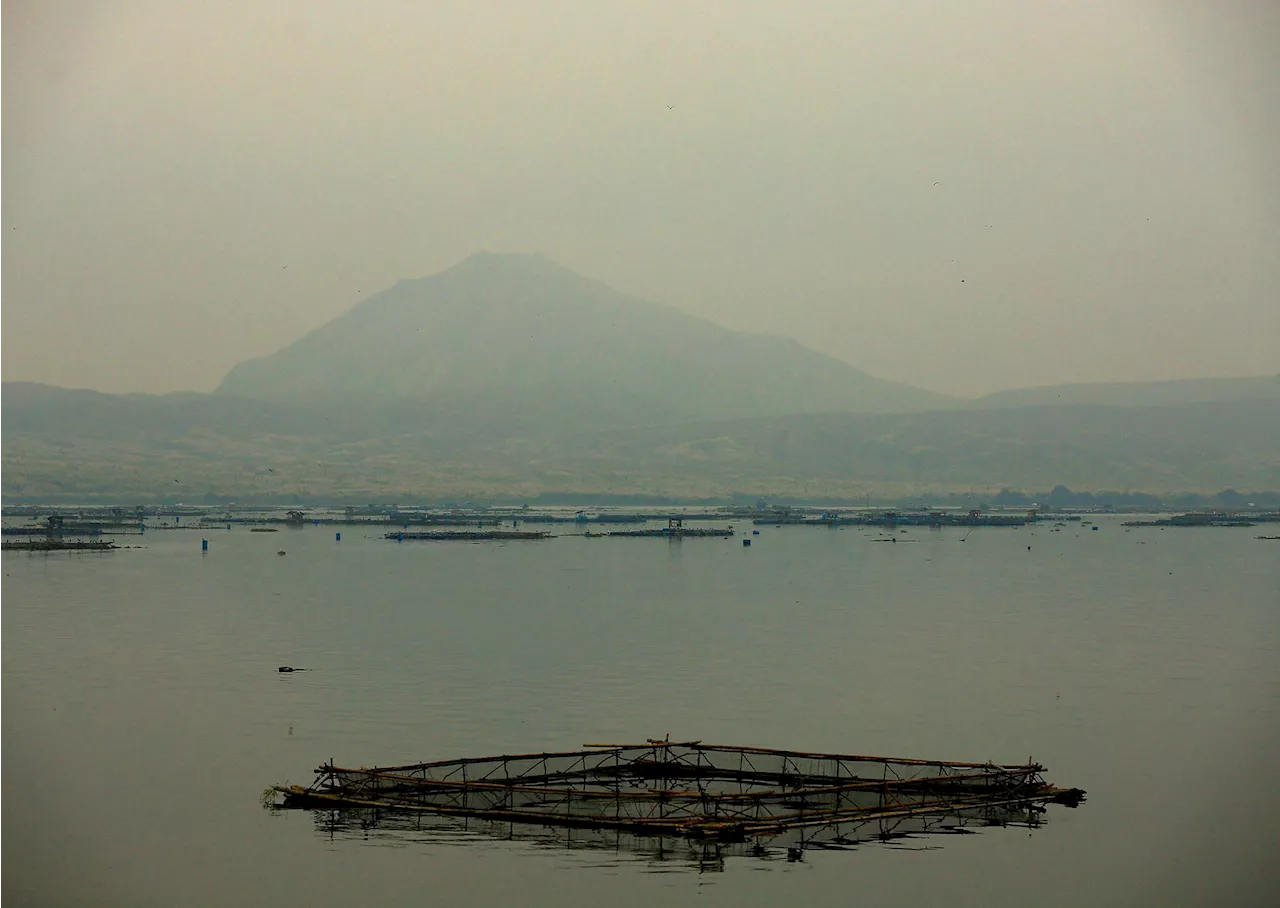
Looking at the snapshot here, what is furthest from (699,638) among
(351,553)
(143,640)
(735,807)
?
(351,553)

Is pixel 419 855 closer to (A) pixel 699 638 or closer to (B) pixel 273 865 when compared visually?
(B) pixel 273 865

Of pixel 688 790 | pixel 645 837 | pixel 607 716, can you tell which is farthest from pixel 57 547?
pixel 645 837

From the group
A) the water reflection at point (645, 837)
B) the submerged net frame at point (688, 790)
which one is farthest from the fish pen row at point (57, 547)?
the water reflection at point (645, 837)

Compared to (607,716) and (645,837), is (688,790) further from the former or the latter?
(607,716)

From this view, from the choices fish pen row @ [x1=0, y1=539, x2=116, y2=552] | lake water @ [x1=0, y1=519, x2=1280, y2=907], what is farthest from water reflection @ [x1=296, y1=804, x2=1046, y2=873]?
fish pen row @ [x1=0, y1=539, x2=116, y2=552]

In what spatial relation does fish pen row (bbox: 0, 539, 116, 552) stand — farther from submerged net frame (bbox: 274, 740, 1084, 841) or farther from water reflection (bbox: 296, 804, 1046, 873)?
water reflection (bbox: 296, 804, 1046, 873)
